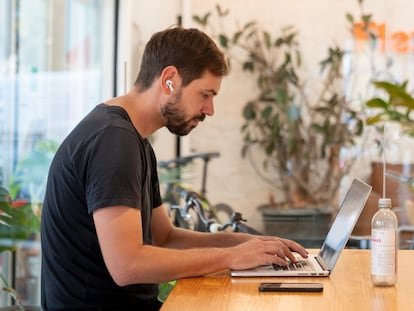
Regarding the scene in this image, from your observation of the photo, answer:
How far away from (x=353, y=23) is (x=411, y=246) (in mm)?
1358

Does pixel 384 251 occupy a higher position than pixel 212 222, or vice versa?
pixel 384 251

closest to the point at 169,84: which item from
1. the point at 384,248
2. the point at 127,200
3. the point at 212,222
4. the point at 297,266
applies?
the point at 127,200

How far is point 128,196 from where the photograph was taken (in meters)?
1.71

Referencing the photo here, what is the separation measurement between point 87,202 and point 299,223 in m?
2.89

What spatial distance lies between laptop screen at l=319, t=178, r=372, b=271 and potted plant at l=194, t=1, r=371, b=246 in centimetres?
235

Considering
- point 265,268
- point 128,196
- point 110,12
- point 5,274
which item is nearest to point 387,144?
point 110,12

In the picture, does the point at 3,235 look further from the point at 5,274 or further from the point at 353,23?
the point at 353,23

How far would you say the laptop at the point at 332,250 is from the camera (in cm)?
186

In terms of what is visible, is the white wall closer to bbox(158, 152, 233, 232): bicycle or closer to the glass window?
bbox(158, 152, 233, 232): bicycle

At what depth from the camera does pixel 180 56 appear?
1973mm

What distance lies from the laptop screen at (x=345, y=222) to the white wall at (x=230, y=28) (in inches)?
93.3

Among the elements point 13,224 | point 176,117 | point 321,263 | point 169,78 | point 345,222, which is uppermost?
point 169,78

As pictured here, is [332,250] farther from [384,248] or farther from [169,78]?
[169,78]

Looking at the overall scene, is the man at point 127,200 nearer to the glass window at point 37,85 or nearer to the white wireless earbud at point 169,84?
the white wireless earbud at point 169,84
